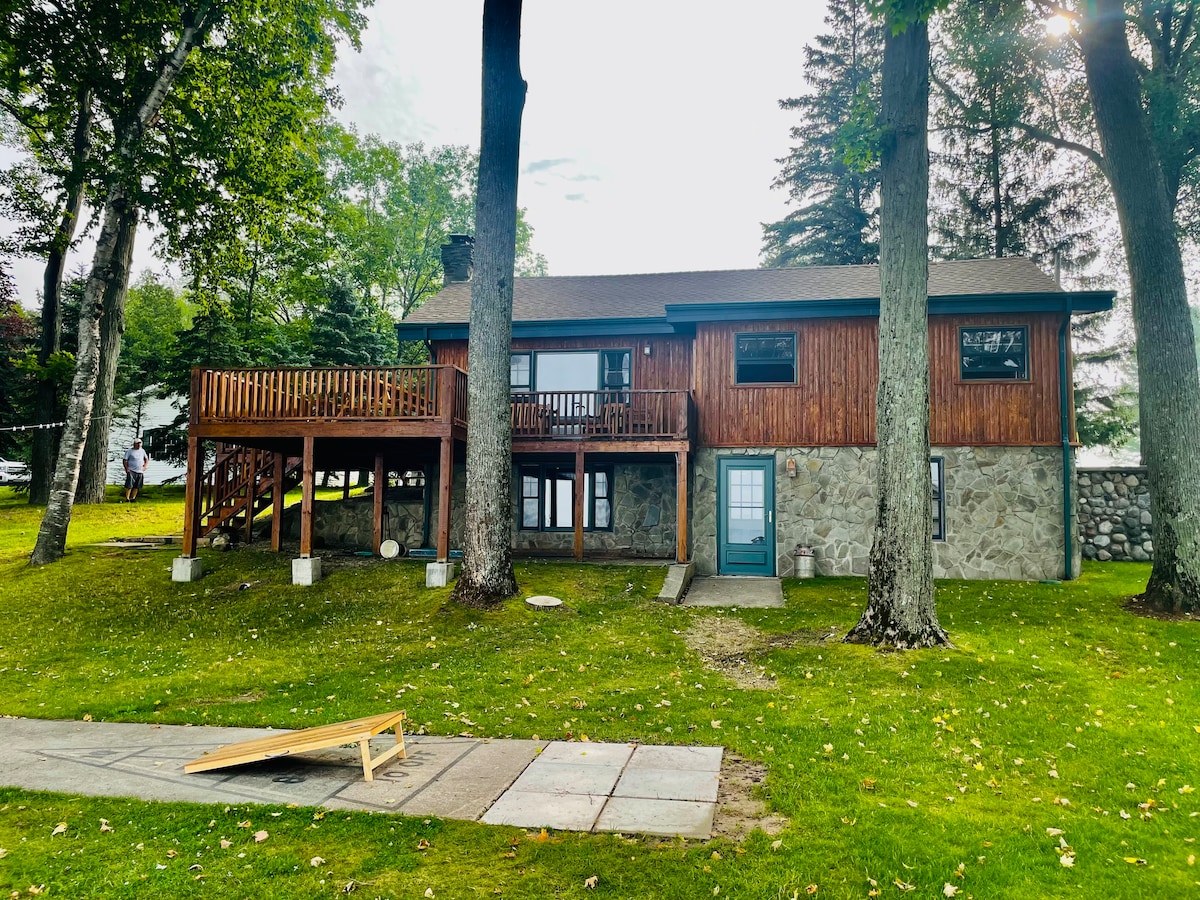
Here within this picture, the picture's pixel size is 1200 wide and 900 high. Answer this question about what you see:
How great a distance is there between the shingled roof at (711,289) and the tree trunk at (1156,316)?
102 inches

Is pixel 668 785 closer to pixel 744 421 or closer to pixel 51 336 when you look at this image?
pixel 744 421

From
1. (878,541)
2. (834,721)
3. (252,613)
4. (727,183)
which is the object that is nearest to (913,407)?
(878,541)

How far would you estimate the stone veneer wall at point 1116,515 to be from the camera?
16.8 meters

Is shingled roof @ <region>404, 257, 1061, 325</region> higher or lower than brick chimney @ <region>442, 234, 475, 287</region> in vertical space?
lower

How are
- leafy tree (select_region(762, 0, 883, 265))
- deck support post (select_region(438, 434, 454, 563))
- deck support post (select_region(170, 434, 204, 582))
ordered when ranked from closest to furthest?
deck support post (select_region(438, 434, 454, 563))
deck support post (select_region(170, 434, 204, 582))
leafy tree (select_region(762, 0, 883, 265))

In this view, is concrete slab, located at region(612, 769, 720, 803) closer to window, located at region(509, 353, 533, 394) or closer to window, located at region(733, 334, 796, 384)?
window, located at region(733, 334, 796, 384)

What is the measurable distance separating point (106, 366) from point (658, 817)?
20095mm

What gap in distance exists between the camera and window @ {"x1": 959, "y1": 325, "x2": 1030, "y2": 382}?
1448 cm

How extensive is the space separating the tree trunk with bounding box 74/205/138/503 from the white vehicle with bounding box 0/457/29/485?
11.1m

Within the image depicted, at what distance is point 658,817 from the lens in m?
4.52

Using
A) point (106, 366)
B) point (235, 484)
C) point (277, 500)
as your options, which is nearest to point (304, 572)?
point (277, 500)

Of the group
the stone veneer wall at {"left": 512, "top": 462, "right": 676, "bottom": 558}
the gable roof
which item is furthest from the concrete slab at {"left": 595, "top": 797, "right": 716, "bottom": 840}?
the gable roof

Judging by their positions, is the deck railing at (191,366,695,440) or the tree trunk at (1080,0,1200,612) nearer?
the tree trunk at (1080,0,1200,612)

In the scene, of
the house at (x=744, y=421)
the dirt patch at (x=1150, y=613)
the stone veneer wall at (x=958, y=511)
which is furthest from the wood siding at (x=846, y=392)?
the dirt patch at (x=1150, y=613)
